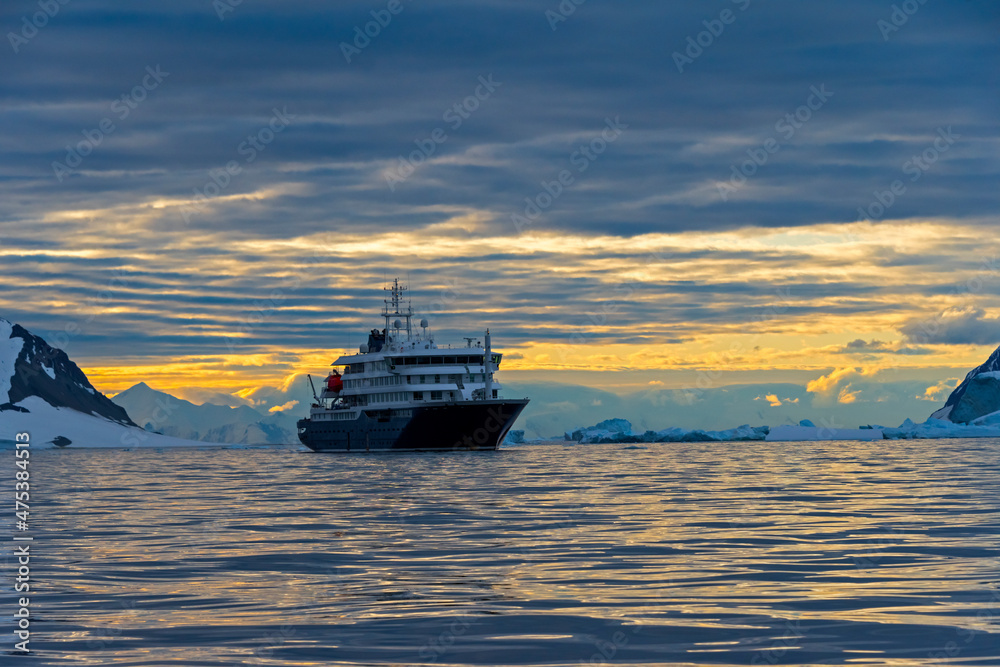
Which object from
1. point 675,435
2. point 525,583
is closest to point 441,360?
point 525,583

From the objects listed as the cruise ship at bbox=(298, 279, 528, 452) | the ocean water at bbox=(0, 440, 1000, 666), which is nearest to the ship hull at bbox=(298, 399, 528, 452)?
the cruise ship at bbox=(298, 279, 528, 452)

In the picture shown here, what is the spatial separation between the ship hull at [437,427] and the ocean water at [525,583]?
59.1 m

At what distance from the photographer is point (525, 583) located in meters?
17.5

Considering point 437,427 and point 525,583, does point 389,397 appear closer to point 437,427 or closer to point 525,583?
point 437,427

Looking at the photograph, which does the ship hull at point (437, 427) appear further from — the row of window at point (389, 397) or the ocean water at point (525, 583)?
the ocean water at point (525, 583)

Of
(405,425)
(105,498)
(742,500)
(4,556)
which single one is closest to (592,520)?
(742,500)

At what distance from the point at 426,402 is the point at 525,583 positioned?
79.6 m

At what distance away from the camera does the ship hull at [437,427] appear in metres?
94.6

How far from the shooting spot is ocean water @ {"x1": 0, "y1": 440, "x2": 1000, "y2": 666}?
12.8 m

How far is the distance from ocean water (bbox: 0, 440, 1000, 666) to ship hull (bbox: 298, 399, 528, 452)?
59103 millimetres

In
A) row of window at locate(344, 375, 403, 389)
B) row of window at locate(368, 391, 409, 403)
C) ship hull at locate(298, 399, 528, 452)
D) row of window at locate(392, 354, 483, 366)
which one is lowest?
ship hull at locate(298, 399, 528, 452)

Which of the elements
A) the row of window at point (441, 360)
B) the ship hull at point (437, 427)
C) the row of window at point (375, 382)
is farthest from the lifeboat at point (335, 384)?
the row of window at point (441, 360)

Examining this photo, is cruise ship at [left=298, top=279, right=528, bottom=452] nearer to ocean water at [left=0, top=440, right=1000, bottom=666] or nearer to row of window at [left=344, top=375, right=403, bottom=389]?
row of window at [left=344, top=375, right=403, bottom=389]

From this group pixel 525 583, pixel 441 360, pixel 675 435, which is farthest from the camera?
pixel 675 435
